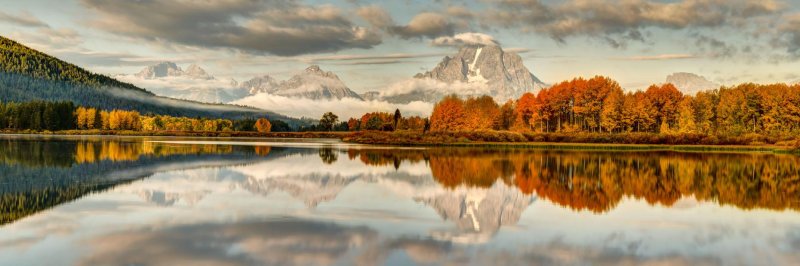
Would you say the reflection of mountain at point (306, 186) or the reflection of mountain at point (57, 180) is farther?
the reflection of mountain at point (306, 186)

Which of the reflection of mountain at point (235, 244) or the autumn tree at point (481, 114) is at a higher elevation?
the autumn tree at point (481, 114)

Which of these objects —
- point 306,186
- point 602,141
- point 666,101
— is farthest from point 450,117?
point 306,186

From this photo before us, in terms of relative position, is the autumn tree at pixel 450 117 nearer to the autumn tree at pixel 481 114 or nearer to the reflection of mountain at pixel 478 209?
the autumn tree at pixel 481 114

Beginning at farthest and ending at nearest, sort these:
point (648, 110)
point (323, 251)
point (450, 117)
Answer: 1. point (450, 117)
2. point (648, 110)
3. point (323, 251)

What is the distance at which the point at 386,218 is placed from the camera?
21.4 m

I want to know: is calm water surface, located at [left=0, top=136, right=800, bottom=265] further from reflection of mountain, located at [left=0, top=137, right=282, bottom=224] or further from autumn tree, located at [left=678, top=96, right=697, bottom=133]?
autumn tree, located at [left=678, top=96, right=697, bottom=133]

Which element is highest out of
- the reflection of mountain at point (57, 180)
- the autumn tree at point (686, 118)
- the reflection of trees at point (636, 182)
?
the autumn tree at point (686, 118)

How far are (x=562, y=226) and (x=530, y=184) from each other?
555 inches

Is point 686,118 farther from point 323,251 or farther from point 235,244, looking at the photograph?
point 235,244

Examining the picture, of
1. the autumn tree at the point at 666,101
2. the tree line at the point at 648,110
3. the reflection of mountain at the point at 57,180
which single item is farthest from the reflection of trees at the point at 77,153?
the autumn tree at the point at 666,101

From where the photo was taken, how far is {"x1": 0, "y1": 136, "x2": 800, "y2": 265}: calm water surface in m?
15.1

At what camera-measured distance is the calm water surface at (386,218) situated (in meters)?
15.1

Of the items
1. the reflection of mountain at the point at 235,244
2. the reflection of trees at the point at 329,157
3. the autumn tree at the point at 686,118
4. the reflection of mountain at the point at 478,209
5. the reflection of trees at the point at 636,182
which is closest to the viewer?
the reflection of mountain at the point at 235,244

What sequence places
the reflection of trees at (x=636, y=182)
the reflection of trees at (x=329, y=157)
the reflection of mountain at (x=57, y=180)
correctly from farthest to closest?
the reflection of trees at (x=329, y=157) < the reflection of trees at (x=636, y=182) < the reflection of mountain at (x=57, y=180)
